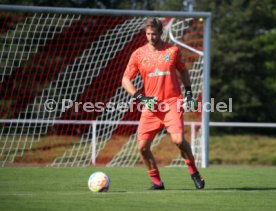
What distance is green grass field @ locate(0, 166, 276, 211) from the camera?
25.2 feet

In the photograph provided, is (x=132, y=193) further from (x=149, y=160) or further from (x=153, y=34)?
(x=153, y=34)

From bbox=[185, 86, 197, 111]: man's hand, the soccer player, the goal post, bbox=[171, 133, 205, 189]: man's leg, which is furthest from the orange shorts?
the goal post

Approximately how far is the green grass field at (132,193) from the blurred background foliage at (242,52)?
25879 mm

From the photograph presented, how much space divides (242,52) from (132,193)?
108 feet

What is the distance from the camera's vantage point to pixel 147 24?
29.5 ft

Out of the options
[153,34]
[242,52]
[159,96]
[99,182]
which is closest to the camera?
[99,182]

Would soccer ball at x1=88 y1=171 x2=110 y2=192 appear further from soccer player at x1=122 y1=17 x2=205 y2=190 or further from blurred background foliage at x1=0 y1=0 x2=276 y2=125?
blurred background foliage at x1=0 y1=0 x2=276 y2=125

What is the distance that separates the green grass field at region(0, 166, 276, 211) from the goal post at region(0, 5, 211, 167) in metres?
2.49

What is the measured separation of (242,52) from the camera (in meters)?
41.2

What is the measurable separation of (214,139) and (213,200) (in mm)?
21567

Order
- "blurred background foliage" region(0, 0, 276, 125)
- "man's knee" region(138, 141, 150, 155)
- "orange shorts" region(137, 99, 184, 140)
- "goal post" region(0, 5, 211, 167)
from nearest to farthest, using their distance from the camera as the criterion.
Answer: "orange shorts" region(137, 99, 184, 140) → "man's knee" region(138, 141, 150, 155) → "goal post" region(0, 5, 211, 167) → "blurred background foliage" region(0, 0, 276, 125)

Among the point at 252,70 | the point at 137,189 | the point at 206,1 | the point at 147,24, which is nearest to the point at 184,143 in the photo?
the point at 137,189

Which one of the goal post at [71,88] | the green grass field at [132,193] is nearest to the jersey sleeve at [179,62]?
the green grass field at [132,193]

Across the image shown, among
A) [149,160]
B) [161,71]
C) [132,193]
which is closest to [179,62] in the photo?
[161,71]
